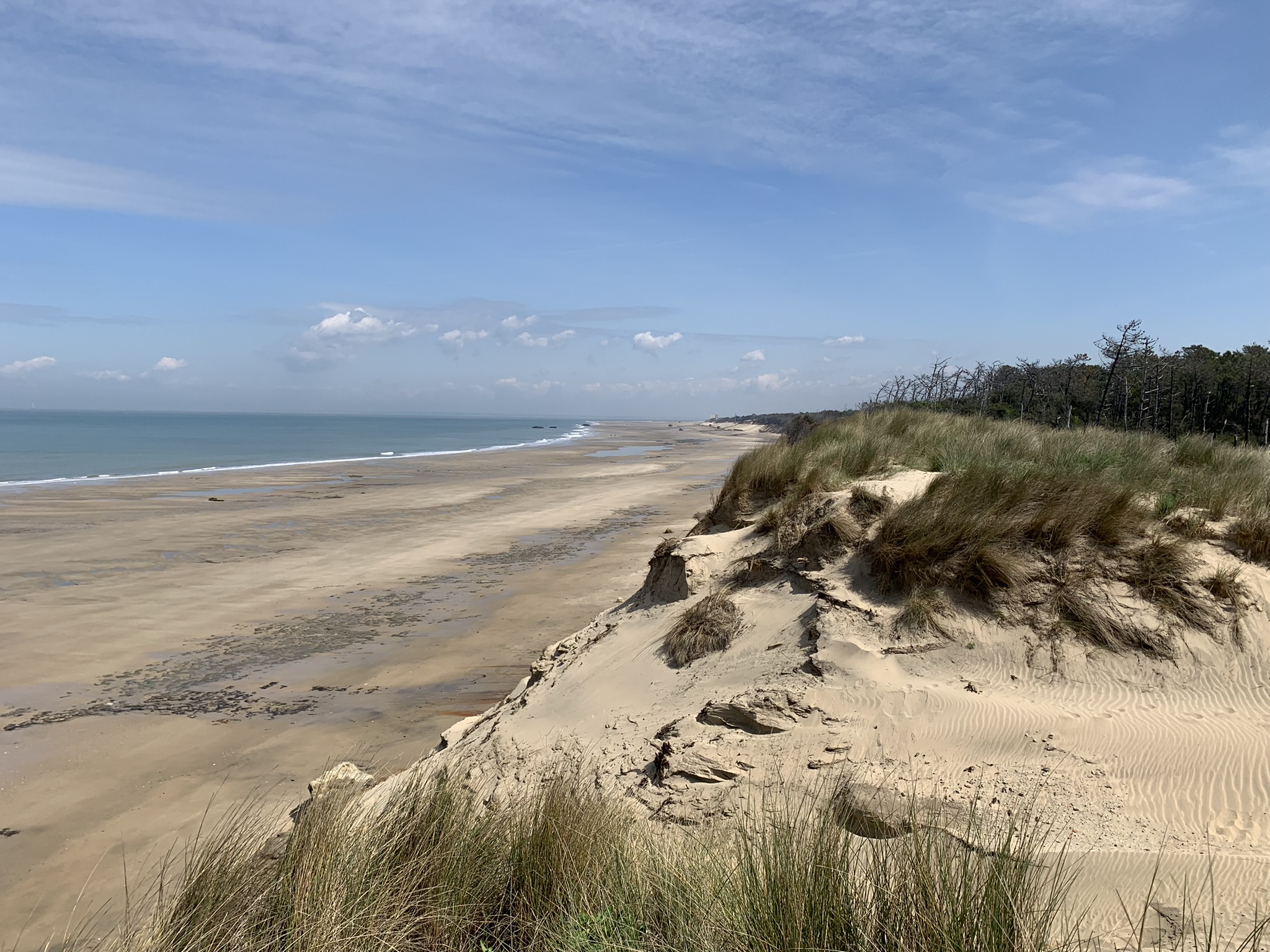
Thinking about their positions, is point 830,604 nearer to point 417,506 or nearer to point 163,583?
point 163,583

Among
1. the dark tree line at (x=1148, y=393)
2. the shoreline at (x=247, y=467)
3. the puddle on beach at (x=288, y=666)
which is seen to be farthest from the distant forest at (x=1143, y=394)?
the shoreline at (x=247, y=467)

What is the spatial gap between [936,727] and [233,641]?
9714 millimetres

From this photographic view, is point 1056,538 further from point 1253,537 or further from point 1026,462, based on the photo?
point 1026,462

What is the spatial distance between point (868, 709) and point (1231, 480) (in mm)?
5173

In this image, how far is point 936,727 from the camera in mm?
5043

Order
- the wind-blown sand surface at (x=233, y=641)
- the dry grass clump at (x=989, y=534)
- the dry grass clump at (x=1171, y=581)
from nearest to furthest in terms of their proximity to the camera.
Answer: the dry grass clump at (x=1171, y=581) < the dry grass clump at (x=989, y=534) < the wind-blown sand surface at (x=233, y=641)

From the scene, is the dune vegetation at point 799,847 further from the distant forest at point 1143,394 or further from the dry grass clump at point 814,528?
the distant forest at point 1143,394

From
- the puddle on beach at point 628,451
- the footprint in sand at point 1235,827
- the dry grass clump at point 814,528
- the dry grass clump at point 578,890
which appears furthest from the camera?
the puddle on beach at point 628,451

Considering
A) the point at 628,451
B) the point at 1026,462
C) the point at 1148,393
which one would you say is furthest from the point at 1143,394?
the point at 628,451

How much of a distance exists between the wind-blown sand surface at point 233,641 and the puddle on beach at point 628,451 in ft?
99.6

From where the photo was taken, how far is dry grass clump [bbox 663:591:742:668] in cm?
663

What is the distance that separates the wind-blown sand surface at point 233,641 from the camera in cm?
A: 638

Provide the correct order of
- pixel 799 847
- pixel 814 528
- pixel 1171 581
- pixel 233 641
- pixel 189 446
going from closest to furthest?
1. pixel 799 847
2. pixel 1171 581
3. pixel 814 528
4. pixel 233 641
5. pixel 189 446

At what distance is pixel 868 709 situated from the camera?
5.25m
